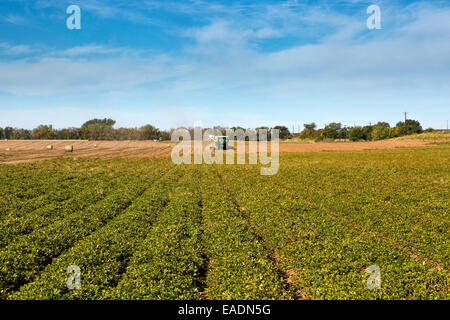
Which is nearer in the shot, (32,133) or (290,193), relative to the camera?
(290,193)

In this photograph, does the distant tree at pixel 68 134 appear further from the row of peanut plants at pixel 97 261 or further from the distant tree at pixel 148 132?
the row of peanut plants at pixel 97 261

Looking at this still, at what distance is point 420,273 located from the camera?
809 cm

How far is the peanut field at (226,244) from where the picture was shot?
758 centimetres

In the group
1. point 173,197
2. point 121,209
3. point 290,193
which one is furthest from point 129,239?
point 290,193

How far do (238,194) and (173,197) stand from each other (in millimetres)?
4807

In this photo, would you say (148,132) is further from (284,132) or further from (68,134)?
(284,132)

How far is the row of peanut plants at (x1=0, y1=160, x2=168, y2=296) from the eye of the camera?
8289 millimetres

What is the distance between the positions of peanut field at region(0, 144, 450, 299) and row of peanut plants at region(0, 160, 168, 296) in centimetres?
Answer: 4

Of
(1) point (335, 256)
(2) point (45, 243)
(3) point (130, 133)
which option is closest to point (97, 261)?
(2) point (45, 243)

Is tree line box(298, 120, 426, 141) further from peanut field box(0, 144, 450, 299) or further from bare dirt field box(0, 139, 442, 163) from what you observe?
peanut field box(0, 144, 450, 299)

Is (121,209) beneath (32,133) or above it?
beneath

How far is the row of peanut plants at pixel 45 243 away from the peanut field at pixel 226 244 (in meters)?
0.04

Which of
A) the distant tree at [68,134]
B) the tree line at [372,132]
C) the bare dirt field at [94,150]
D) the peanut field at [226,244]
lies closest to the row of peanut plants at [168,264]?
the peanut field at [226,244]

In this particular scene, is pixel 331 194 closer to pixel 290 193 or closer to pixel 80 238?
pixel 290 193
